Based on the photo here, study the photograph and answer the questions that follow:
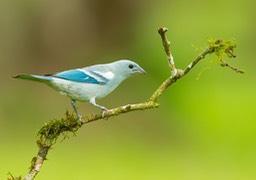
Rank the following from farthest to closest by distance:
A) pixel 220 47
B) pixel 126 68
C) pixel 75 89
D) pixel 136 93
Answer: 1. pixel 136 93
2. pixel 126 68
3. pixel 75 89
4. pixel 220 47

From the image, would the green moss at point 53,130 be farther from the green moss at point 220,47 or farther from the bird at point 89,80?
the green moss at point 220,47

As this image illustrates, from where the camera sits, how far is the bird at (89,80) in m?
4.86

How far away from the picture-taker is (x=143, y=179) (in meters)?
11.3

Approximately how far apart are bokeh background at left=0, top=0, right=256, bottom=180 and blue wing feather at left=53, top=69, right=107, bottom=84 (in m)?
6.03

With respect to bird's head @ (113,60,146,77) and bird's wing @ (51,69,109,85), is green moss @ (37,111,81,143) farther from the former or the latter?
bird's head @ (113,60,146,77)

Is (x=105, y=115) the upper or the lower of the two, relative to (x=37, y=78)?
lower

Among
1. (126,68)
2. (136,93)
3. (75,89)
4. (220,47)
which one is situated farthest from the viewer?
(136,93)

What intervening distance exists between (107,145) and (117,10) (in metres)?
5.29

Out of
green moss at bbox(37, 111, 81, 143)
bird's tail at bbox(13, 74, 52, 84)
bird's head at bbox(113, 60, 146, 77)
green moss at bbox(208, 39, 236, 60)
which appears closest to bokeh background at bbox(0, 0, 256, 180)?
bird's head at bbox(113, 60, 146, 77)

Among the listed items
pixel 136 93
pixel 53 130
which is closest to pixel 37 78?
pixel 53 130

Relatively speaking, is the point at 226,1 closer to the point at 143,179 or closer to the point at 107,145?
the point at 107,145

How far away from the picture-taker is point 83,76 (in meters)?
4.91

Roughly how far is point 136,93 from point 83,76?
9.94m

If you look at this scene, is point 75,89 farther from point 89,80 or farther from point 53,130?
point 53,130
